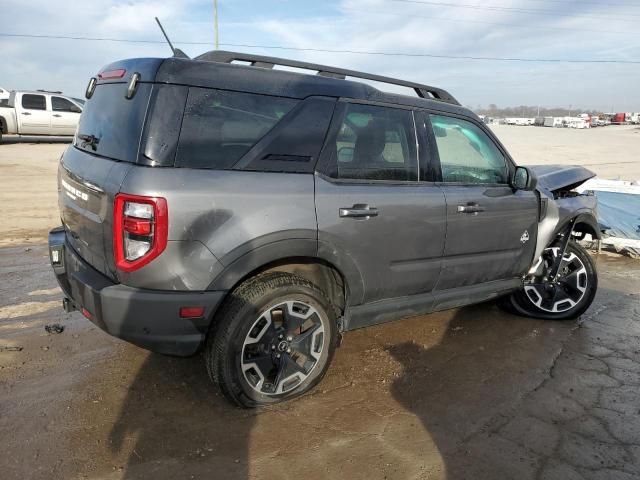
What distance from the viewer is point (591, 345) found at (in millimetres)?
4168

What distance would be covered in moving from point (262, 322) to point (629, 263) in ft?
19.3

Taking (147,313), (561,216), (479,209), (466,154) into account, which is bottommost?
(147,313)

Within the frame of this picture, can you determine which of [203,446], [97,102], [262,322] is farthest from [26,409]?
[97,102]

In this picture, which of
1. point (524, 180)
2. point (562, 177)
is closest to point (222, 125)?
point (524, 180)

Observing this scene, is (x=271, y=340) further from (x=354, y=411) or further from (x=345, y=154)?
(x=345, y=154)

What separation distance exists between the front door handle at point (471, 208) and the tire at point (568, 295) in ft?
4.23

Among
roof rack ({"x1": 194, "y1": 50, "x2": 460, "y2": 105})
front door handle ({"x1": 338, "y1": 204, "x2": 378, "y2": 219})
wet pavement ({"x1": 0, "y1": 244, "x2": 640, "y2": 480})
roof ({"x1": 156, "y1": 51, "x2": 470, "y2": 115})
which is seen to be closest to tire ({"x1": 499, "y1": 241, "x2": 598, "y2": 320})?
wet pavement ({"x1": 0, "y1": 244, "x2": 640, "y2": 480})

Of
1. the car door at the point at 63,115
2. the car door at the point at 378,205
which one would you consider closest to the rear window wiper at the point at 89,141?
the car door at the point at 378,205

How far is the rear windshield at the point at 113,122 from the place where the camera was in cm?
265

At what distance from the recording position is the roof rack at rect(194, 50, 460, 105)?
9.78ft

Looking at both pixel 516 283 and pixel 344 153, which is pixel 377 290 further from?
pixel 516 283

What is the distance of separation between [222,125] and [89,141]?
958 millimetres

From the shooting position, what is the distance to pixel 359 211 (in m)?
3.09

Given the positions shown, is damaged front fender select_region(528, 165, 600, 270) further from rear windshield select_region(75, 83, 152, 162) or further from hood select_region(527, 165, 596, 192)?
rear windshield select_region(75, 83, 152, 162)
